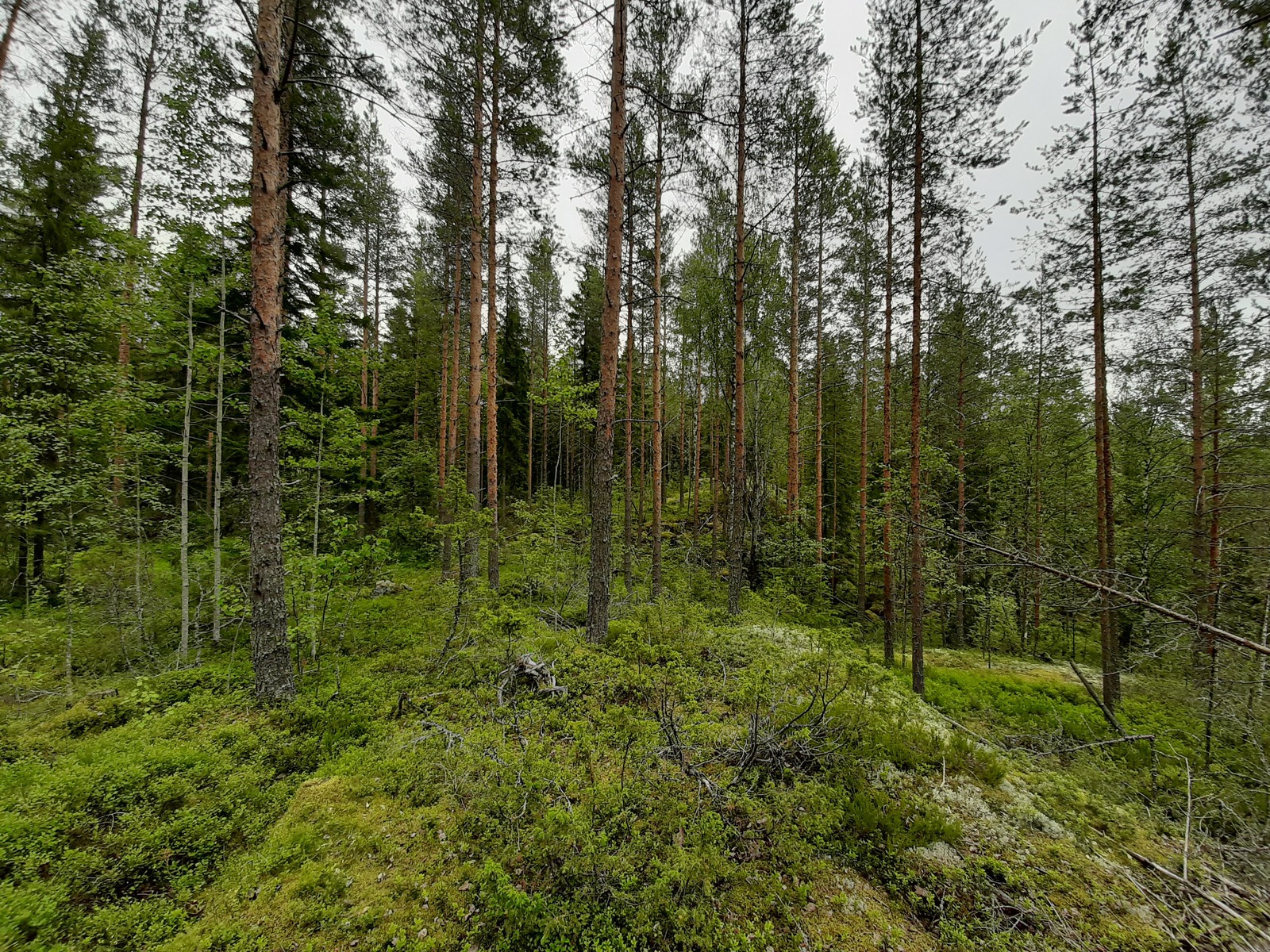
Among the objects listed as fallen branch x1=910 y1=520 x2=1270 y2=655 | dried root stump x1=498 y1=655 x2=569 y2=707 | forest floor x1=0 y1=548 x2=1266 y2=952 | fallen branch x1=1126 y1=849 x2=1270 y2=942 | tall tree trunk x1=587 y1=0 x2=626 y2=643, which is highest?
tall tree trunk x1=587 y1=0 x2=626 y2=643

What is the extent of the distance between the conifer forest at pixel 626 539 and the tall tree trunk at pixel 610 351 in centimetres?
7

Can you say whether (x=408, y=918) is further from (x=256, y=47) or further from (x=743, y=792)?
(x=256, y=47)

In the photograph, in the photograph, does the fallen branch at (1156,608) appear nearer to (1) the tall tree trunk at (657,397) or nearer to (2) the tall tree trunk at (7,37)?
(1) the tall tree trunk at (657,397)

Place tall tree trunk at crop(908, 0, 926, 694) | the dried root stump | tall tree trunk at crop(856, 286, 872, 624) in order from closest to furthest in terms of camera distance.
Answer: the dried root stump
tall tree trunk at crop(908, 0, 926, 694)
tall tree trunk at crop(856, 286, 872, 624)

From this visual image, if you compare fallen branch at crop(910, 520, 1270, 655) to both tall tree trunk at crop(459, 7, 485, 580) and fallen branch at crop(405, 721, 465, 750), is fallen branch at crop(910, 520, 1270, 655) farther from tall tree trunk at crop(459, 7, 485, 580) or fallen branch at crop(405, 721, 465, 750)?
tall tree trunk at crop(459, 7, 485, 580)

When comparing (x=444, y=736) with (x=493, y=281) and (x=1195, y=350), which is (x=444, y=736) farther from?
(x=1195, y=350)

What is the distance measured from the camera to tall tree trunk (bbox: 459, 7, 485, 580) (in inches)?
348

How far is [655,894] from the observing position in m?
2.52

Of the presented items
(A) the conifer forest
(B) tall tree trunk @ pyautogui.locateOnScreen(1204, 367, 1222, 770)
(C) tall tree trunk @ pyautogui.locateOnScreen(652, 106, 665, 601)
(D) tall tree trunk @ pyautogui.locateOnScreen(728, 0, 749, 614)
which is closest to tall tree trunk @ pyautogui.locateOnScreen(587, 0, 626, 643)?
(A) the conifer forest

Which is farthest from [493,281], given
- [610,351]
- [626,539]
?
[626,539]

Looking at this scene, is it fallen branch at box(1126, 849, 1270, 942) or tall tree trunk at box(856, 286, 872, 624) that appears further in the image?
tall tree trunk at box(856, 286, 872, 624)

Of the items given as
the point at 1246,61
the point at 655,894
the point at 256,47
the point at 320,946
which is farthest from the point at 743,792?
the point at 256,47

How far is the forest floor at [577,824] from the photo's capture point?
2477mm

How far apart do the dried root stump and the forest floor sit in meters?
0.07
